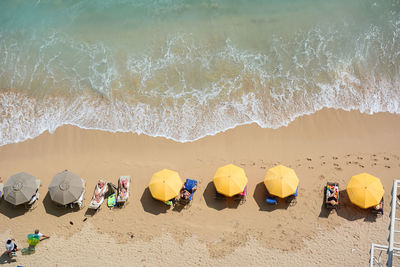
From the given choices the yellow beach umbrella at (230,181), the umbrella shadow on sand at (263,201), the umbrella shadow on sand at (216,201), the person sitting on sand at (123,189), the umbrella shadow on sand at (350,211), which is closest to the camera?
the umbrella shadow on sand at (350,211)

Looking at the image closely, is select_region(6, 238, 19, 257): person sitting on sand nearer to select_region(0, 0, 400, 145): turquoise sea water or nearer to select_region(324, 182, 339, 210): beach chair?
select_region(0, 0, 400, 145): turquoise sea water

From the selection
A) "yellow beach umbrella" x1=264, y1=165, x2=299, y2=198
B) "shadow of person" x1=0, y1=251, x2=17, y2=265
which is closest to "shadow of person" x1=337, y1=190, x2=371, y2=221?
"yellow beach umbrella" x1=264, y1=165, x2=299, y2=198

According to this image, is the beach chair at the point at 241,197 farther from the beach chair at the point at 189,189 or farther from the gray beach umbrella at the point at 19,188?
the gray beach umbrella at the point at 19,188

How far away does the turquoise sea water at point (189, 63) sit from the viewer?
60.6 ft

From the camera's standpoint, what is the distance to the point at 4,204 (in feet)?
53.6

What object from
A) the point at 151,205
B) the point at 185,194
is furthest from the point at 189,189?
the point at 151,205

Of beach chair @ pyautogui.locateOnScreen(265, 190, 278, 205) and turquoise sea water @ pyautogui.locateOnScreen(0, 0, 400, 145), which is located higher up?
turquoise sea water @ pyautogui.locateOnScreen(0, 0, 400, 145)

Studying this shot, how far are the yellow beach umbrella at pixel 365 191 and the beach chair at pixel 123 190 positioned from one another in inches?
417

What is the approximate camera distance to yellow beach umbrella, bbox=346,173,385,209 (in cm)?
1472

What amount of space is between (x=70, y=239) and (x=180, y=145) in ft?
22.9

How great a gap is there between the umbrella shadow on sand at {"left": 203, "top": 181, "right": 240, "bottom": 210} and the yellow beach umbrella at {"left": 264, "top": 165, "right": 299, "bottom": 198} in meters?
1.83

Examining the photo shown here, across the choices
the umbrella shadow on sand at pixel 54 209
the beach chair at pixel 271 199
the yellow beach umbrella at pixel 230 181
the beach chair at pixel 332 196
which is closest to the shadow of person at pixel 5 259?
the umbrella shadow on sand at pixel 54 209

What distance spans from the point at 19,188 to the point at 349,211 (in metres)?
15.7

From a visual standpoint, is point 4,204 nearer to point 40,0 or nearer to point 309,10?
point 40,0
